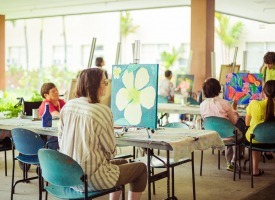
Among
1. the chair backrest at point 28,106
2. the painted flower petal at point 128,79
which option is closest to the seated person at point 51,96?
the chair backrest at point 28,106

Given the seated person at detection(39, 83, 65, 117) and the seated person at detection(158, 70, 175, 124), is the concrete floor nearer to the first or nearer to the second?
the seated person at detection(39, 83, 65, 117)

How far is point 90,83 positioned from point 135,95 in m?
0.87

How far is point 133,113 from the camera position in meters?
4.38

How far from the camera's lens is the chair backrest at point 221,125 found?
5.67m

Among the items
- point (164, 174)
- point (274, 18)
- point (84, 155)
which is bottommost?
point (164, 174)

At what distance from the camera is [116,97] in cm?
454

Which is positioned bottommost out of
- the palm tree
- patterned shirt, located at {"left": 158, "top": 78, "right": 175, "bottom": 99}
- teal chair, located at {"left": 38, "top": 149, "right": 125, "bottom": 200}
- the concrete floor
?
the concrete floor

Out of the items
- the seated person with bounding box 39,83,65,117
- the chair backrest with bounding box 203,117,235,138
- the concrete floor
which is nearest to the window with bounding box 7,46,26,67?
the concrete floor

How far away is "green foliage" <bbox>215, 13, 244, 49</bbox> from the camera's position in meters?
21.8

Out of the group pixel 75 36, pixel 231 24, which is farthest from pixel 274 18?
pixel 75 36

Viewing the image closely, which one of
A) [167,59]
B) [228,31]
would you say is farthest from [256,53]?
[167,59]

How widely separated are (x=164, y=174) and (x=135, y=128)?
24.3 inches

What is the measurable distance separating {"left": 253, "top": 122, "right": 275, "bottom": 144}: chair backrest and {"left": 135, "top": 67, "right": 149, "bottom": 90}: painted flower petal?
1798 millimetres

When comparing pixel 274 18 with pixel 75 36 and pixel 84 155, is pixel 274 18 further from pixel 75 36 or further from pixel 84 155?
pixel 84 155
